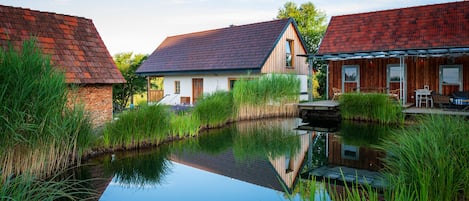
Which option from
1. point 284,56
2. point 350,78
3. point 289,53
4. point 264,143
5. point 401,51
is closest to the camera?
point 264,143

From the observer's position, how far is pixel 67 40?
11109 mm

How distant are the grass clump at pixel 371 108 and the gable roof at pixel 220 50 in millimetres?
5221

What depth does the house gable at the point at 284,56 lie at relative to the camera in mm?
20036

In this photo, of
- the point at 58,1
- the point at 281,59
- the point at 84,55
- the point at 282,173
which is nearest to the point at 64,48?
the point at 84,55

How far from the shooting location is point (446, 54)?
15.0m

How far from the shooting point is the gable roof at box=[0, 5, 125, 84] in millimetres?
10117

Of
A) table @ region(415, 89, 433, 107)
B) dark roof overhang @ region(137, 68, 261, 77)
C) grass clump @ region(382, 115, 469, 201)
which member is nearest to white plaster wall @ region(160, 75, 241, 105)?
dark roof overhang @ region(137, 68, 261, 77)

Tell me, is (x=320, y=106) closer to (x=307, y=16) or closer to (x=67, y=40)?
(x=67, y=40)

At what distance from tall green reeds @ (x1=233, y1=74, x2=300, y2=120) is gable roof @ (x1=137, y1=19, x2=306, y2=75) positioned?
2.24 m

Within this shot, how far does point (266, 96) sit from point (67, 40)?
834cm

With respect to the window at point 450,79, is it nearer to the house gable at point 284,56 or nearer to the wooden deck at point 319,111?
the wooden deck at point 319,111

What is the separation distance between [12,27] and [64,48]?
4.46 ft

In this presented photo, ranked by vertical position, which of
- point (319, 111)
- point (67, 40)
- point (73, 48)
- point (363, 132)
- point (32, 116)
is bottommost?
point (363, 132)

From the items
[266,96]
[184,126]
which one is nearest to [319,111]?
[266,96]
